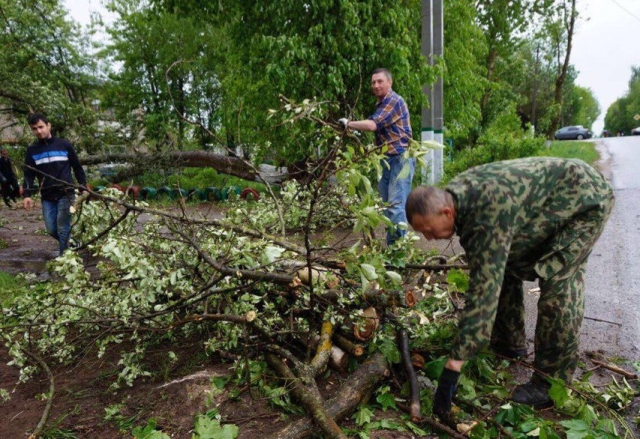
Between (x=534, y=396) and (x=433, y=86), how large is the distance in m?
6.56

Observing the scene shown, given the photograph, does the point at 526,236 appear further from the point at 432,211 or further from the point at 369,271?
the point at 369,271

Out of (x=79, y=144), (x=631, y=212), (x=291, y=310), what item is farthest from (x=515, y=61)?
(x=291, y=310)

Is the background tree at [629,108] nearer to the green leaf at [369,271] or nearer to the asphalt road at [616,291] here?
the asphalt road at [616,291]

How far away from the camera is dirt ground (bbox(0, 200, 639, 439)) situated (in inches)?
103

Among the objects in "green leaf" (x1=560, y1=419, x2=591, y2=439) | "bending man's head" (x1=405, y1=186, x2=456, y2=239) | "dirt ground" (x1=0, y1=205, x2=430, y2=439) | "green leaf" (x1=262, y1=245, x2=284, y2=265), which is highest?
"bending man's head" (x1=405, y1=186, x2=456, y2=239)

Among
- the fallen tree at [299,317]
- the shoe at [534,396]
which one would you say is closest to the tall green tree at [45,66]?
the fallen tree at [299,317]

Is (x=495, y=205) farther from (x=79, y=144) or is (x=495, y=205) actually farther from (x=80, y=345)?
(x=79, y=144)

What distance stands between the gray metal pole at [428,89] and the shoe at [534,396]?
5.54m

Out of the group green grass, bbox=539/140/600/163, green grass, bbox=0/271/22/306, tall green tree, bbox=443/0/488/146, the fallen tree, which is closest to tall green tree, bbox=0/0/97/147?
green grass, bbox=0/271/22/306

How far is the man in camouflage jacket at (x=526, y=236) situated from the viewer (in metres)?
2.20

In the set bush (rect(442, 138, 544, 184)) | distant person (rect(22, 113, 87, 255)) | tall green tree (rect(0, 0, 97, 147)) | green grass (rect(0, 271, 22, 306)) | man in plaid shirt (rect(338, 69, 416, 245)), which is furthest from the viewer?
tall green tree (rect(0, 0, 97, 147))

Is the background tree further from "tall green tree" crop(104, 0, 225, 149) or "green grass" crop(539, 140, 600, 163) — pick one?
"tall green tree" crop(104, 0, 225, 149)

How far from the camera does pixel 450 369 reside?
222 cm

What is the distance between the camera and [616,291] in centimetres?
408
